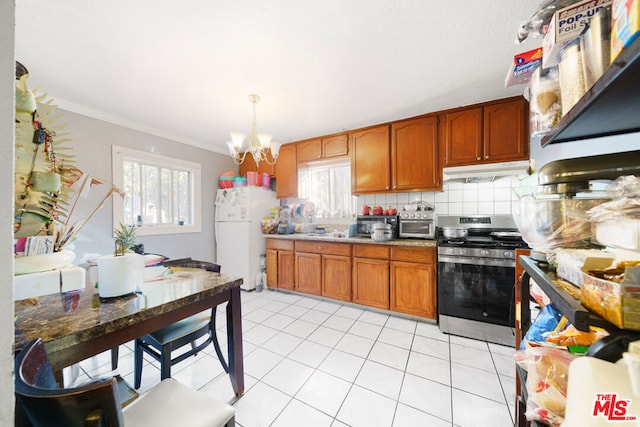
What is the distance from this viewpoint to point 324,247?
3.09 m

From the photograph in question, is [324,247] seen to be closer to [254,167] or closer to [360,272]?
[360,272]

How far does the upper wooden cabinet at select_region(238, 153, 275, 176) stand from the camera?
12.8 feet

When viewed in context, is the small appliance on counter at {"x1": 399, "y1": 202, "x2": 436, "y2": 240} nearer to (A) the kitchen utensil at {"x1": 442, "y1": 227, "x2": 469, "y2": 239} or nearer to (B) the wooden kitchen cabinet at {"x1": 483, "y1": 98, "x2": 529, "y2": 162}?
(A) the kitchen utensil at {"x1": 442, "y1": 227, "x2": 469, "y2": 239}

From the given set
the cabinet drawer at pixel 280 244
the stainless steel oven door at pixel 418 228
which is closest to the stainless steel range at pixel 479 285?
the stainless steel oven door at pixel 418 228

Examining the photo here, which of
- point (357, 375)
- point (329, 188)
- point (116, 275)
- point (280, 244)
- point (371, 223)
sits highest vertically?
point (329, 188)

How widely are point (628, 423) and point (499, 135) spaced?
106 inches

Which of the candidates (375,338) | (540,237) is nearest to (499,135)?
(540,237)

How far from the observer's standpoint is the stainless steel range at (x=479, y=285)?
6.68ft

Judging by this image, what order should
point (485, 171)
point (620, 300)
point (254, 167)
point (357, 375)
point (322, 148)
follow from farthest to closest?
point (254, 167) → point (322, 148) → point (485, 171) → point (357, 375) → point (620, 300)

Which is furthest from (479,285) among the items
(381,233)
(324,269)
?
(324,269)

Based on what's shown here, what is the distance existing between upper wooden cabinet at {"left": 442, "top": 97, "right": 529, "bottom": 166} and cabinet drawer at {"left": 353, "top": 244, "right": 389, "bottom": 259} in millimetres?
1209

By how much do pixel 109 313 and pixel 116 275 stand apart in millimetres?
195

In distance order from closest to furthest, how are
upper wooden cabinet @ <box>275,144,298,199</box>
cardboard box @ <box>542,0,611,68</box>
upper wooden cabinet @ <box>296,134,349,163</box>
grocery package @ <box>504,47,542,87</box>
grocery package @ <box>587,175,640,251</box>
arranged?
grocery package @ <box>587,175,640,251</box>, cardboard box @ <box>542,0,611,68</box>, grocery package @ <box>504,47,542,87</box>, upper wooden cabinet @ <box>296,134,349,163</box>, upper wooden cabinet @ <box>275,144,298,199</box>

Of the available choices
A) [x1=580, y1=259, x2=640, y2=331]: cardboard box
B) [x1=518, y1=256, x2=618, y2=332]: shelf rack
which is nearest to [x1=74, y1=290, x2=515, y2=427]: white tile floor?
[x1=518, y1=256, x2=618, y2=332]: shelf rack
